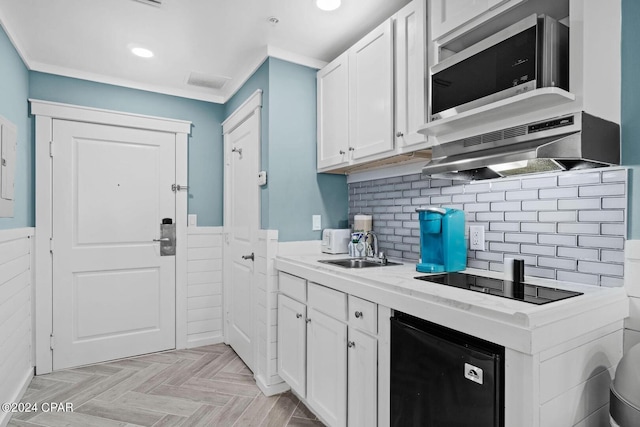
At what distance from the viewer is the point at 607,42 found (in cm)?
132

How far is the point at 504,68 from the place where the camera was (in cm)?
142

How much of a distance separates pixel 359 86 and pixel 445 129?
78 centimetres

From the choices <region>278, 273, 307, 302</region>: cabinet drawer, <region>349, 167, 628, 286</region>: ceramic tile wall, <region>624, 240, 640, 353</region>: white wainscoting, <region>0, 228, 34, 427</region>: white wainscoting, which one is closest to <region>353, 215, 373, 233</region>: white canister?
<region>349, 167, 628, 286</region>: ceramic tile wall

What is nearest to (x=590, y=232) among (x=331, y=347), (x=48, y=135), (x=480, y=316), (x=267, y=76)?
(x=480, y=316)

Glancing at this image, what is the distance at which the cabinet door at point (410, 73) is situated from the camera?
182 cm

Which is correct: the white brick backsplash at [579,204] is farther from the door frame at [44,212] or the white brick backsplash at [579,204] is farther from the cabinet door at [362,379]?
the door frame at [44,212]

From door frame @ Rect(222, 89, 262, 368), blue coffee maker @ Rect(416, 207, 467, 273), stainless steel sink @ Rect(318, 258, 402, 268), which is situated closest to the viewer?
blue coffee maker @ Rect(416, 207, 467, 273)

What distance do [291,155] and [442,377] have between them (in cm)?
182

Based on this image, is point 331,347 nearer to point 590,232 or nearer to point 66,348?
point 590,232

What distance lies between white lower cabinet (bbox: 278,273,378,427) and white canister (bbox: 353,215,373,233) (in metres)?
0.67

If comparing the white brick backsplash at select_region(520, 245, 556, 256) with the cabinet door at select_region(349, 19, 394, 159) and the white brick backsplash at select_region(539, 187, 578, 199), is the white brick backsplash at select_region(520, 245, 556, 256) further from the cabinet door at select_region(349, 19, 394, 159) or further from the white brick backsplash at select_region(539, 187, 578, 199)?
the cabinet door at select_region(349, 19, 394, 159)

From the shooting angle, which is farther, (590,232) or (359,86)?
(359,86)

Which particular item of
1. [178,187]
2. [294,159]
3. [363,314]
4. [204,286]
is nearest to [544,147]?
[363,314]

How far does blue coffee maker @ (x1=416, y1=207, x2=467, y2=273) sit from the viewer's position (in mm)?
1838
